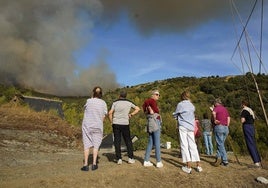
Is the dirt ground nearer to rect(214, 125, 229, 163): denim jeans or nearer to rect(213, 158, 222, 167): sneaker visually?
rect(213, 158, 222, 167): sneaker

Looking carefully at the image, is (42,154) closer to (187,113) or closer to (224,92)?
(187,113)

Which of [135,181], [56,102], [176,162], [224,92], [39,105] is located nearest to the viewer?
[135,181]

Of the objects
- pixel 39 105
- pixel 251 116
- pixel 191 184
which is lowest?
pixel 191 184

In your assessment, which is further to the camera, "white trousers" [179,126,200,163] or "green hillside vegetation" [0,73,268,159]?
"green hillside vegetation" [0,73,268,159]

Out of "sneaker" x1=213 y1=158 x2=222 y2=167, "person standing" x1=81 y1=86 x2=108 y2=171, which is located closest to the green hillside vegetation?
"sneaker" x1=213 y1=158 x2=222 y2=167

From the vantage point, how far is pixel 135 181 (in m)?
9.11

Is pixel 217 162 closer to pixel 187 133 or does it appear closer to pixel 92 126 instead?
pixel 187 133

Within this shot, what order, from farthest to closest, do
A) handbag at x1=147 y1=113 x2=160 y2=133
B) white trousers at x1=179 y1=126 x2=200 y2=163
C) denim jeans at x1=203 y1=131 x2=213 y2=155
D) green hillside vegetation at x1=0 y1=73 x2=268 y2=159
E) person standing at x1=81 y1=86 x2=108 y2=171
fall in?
1. green hillside vegetation at x1=0 y1=73 x2=268 y2=159
2. denim jeans at x1=203 y1=131 x2=213 y2=155
3. handbag at x1=147 y1=113 x2=160 y2=133
4. white trousers at x1=179 y1=126 x2=200 y2=163
5. person standing at x1=81 y1=86 x2=108 y2=171

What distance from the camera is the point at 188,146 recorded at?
34.2ft

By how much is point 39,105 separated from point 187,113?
75.8ft

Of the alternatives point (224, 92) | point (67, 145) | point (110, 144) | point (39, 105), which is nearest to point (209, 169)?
point (67, 145)

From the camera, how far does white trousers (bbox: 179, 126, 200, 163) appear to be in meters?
10.3

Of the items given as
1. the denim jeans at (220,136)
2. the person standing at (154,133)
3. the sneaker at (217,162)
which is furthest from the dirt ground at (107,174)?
the denim jeans at (220,136)

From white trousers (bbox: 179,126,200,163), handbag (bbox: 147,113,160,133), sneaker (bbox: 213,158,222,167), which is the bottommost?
sneaker (bbox: 213,158,222,167)
